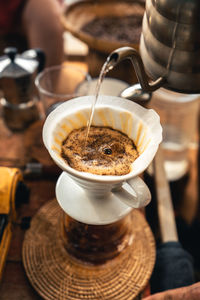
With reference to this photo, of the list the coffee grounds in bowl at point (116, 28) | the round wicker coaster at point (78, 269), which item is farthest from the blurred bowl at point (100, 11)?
the round wicker coaster at point (78, 269)

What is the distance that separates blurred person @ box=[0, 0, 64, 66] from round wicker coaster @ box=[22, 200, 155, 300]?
1260mm

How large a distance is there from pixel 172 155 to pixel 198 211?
0.35 m

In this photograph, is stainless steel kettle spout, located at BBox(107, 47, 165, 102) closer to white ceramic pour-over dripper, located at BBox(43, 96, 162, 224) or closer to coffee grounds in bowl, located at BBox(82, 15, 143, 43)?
white ceramic pour-over dripper, located at BBox(43, 96, 162, 224)

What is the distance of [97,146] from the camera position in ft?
2.64

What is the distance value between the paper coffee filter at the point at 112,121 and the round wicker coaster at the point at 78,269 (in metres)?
0.38

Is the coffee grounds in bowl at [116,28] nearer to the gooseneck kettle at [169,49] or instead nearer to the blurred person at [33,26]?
the blurred person at [33,26]

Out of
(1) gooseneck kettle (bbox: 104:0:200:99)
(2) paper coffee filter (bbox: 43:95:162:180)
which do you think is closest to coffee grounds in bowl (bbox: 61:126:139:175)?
(2) paper coffee filter (bbox: 43:95:162:180)

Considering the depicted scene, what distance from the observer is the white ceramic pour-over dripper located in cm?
71

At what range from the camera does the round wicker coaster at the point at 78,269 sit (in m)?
0.89

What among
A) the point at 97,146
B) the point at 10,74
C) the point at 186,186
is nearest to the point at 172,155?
the point at 186,186

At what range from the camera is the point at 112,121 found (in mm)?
822

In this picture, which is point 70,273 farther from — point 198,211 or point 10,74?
point 198,211

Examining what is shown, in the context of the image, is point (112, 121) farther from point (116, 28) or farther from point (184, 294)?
point (116, 28)

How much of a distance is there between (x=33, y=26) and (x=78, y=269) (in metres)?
1.47
